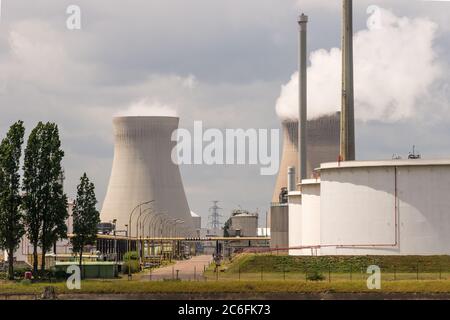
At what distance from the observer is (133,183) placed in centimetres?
11694

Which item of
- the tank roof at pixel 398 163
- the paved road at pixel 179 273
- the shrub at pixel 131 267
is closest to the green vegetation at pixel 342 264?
the paved road at pixel 179 273

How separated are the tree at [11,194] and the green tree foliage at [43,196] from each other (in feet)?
3.59

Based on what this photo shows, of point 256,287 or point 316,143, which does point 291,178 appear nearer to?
point 316,143

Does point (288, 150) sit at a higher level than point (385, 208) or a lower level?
higher

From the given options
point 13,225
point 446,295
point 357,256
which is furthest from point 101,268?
point 446,295

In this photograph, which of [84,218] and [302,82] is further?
[302,82]

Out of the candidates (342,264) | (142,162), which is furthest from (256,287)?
(142,162)

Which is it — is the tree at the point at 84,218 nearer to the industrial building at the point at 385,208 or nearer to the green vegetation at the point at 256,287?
the industrial building at the point at 385,208

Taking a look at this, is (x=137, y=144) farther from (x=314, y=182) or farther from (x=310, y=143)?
(x=314, y=182)

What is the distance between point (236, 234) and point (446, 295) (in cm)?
12039

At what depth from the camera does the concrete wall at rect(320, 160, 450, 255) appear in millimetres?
60906

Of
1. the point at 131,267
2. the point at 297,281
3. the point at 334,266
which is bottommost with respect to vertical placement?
the point at 131,267

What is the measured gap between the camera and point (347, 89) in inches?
2906

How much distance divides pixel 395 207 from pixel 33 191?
22051 mm
